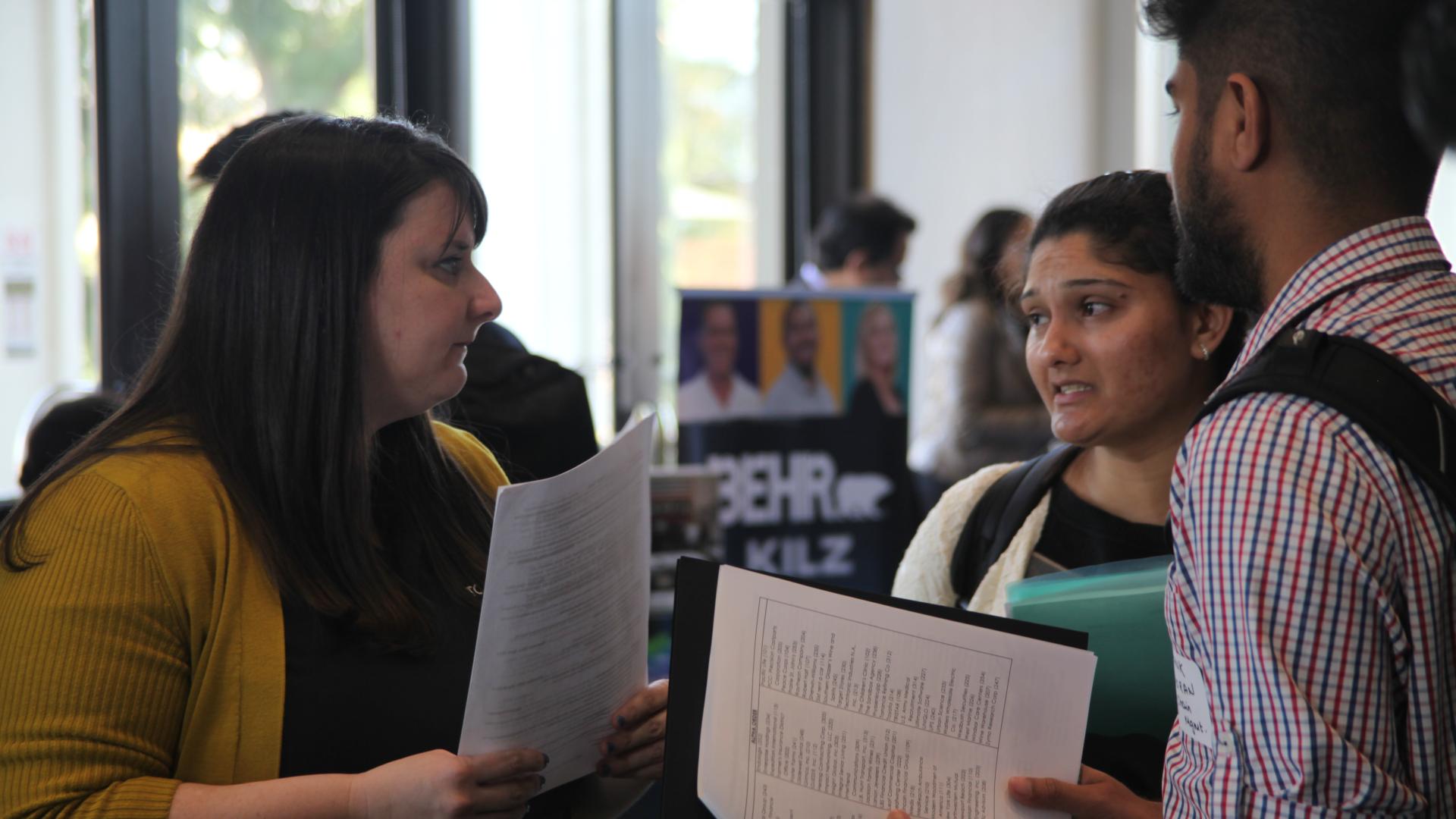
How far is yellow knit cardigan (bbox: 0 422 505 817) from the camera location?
43.1 inches

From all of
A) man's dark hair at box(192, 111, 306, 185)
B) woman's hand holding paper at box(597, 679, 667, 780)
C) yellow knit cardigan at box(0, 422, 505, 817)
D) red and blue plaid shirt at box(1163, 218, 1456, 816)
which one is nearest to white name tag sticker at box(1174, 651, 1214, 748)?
red and blue plaid shirt at box(1163, 218, 1456, 816)

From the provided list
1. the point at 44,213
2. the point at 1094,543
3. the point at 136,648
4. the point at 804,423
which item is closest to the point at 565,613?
the point at 136,648

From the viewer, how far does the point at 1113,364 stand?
1479 millimetres

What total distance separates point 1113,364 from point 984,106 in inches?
183

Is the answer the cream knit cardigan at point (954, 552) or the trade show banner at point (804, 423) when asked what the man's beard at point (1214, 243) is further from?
→ the trade show banner at point (804, 423)

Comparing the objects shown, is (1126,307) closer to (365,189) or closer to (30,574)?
(365,189)

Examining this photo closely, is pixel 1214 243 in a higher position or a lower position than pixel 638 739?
higher

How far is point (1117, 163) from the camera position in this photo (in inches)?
240

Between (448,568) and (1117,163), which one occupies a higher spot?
(1117,163)

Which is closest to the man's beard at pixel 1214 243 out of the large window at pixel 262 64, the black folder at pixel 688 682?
the black folder at pixel 688 682

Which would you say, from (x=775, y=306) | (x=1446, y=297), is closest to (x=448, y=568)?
(x=1446, y=297)

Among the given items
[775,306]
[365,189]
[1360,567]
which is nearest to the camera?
[1360,567]

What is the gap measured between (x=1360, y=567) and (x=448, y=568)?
98cm

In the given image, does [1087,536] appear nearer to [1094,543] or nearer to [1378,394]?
[1094,543]
